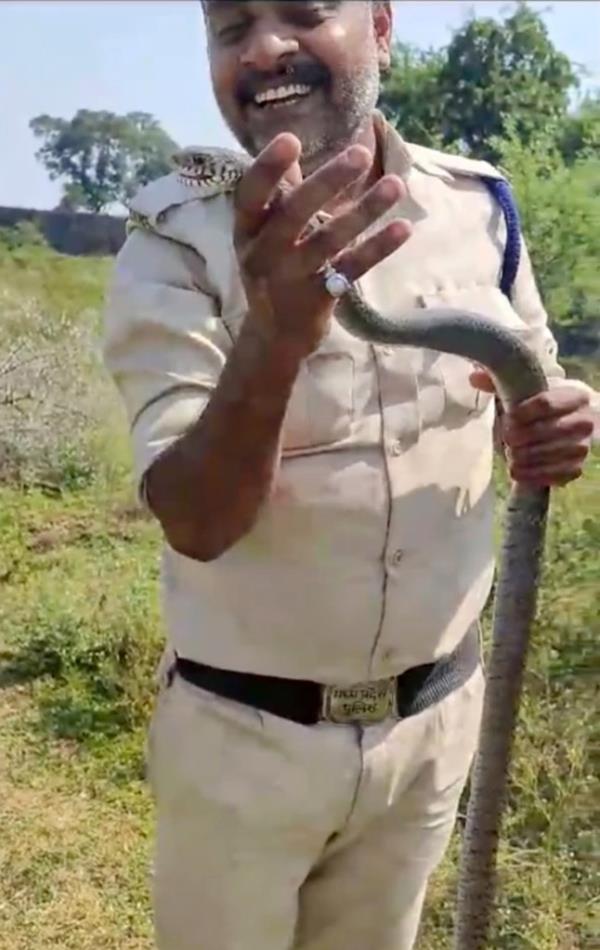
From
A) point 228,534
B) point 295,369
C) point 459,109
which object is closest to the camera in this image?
point 295,369

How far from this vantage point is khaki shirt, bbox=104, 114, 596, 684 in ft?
5.56

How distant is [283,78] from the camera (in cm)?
150

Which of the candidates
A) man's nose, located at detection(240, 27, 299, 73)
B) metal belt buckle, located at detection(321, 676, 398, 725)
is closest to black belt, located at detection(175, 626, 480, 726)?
metal belt buckle, located at detection(321, 676, 398, 725)

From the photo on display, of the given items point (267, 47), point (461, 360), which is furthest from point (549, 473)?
point (267, 47)

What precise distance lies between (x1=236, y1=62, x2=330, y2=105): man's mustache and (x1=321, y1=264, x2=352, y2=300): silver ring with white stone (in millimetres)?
269

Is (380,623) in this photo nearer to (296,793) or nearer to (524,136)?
(296,793)

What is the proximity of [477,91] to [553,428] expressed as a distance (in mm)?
9307

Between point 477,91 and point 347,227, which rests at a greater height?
point 477,91

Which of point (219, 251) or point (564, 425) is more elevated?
point (219, 251)

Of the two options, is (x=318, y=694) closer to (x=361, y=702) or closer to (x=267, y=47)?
(x=361, y=702)

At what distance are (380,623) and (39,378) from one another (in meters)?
5.39

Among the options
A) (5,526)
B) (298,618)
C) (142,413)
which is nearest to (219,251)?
(142,413)

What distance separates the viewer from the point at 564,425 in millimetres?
1783

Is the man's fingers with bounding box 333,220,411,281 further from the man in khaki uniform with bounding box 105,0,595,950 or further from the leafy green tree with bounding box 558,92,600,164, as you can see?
the leafy green tree with bounding box 558,92,600,164
